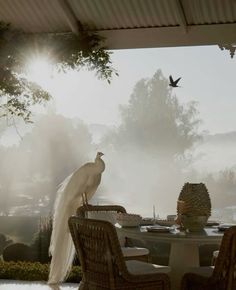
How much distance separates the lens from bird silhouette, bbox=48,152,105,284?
4.77 m

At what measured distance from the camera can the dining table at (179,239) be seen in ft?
10.9

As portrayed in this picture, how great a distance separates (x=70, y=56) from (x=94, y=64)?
261 millimetres

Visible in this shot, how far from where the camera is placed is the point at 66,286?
5184mm

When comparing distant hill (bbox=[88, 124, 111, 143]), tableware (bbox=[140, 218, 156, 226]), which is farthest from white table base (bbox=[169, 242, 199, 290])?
distant hill (bbox=[88, 124, 111, 143])

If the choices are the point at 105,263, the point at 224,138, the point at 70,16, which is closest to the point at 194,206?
the point at 105,263

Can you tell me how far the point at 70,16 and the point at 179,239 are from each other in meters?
2.59

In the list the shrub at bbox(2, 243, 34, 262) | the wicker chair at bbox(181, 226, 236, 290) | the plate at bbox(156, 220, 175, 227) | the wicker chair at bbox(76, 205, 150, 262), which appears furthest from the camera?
the shrub at bbox(2, 243, 34, 262)

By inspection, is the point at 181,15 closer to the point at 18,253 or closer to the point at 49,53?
the point at 49,53

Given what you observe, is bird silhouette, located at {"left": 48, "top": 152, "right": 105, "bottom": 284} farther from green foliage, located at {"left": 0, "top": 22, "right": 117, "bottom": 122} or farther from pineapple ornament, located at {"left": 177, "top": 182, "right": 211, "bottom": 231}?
pineapple ornament, located at {"left": 177, "top": 182, "right": 211, "bottom": 231}

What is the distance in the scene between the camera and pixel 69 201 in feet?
15.6

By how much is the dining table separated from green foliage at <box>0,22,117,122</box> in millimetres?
2067

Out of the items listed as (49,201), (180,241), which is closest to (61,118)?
(49,201)

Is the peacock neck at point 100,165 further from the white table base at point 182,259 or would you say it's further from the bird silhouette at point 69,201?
the white table base at point 182,259

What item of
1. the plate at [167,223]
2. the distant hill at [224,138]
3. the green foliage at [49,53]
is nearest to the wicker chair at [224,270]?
the plate at [167,223]
